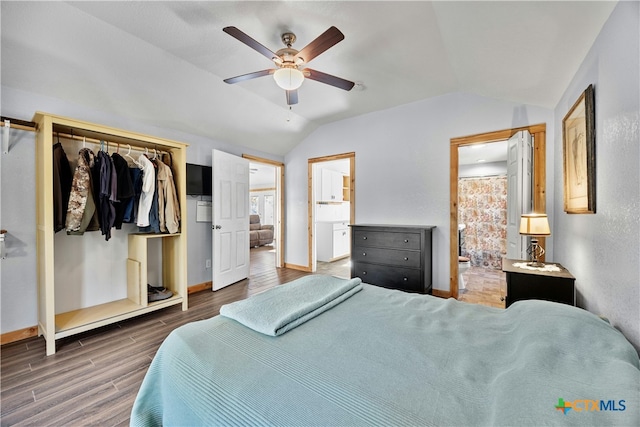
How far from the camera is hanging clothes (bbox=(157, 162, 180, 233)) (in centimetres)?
288

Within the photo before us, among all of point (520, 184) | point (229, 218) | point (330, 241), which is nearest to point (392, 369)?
point (520, 184)

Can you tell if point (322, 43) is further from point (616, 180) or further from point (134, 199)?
point (134, 199)

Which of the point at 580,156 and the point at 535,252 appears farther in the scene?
the point at 535,252

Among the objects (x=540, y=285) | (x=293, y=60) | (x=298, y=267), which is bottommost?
(x=298, y=267)

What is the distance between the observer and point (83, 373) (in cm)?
192

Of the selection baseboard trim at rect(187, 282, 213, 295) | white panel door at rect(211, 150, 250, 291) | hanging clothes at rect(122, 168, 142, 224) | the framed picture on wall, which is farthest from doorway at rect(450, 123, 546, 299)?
hanging clothes at rect(122, 168, 142, 224)

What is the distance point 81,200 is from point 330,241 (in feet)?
14.2

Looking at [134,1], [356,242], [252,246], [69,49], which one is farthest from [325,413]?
[252,246]

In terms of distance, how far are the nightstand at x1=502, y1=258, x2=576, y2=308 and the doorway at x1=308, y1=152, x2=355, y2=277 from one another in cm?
292

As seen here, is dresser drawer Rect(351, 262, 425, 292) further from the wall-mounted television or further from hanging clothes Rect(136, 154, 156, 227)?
hanging clothes Rect(136, 154, 156, 227)

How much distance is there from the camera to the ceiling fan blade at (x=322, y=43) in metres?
1.72

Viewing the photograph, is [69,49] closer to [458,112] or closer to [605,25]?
[605,25]

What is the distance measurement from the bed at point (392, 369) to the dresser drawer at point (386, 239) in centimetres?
183
